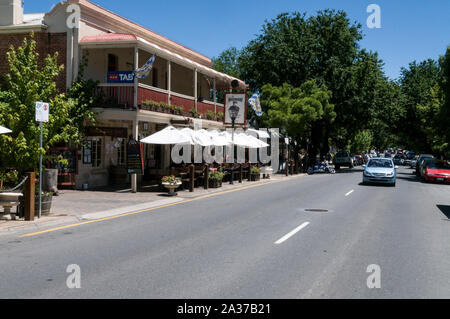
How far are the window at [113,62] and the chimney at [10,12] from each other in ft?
15.1

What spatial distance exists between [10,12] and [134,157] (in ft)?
32.2

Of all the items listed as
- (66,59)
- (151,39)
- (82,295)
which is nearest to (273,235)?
(82,295)

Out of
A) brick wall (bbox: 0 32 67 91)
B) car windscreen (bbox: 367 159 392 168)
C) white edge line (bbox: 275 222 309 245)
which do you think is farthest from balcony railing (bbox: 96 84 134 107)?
car windscreen (bbox: 367 159 392 168)

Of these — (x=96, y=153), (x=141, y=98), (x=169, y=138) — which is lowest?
(x=96, y=153)

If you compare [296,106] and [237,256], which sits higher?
[296,106]

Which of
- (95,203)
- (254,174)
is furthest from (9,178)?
(254,174)

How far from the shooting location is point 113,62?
22281 millimetres

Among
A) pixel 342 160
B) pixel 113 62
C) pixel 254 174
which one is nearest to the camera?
pixel 113 62

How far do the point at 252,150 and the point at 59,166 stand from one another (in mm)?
17352

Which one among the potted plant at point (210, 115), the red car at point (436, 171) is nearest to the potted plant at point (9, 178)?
the potted plant at point (210, 115)

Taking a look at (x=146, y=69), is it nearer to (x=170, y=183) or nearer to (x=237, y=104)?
(x=170, y=183)

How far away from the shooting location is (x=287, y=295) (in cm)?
548

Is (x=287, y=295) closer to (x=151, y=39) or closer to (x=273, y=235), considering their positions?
(x=273, y=235)

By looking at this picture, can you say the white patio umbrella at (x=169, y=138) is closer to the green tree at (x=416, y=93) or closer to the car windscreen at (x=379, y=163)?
the car windscreen at (x=379, y=163)
